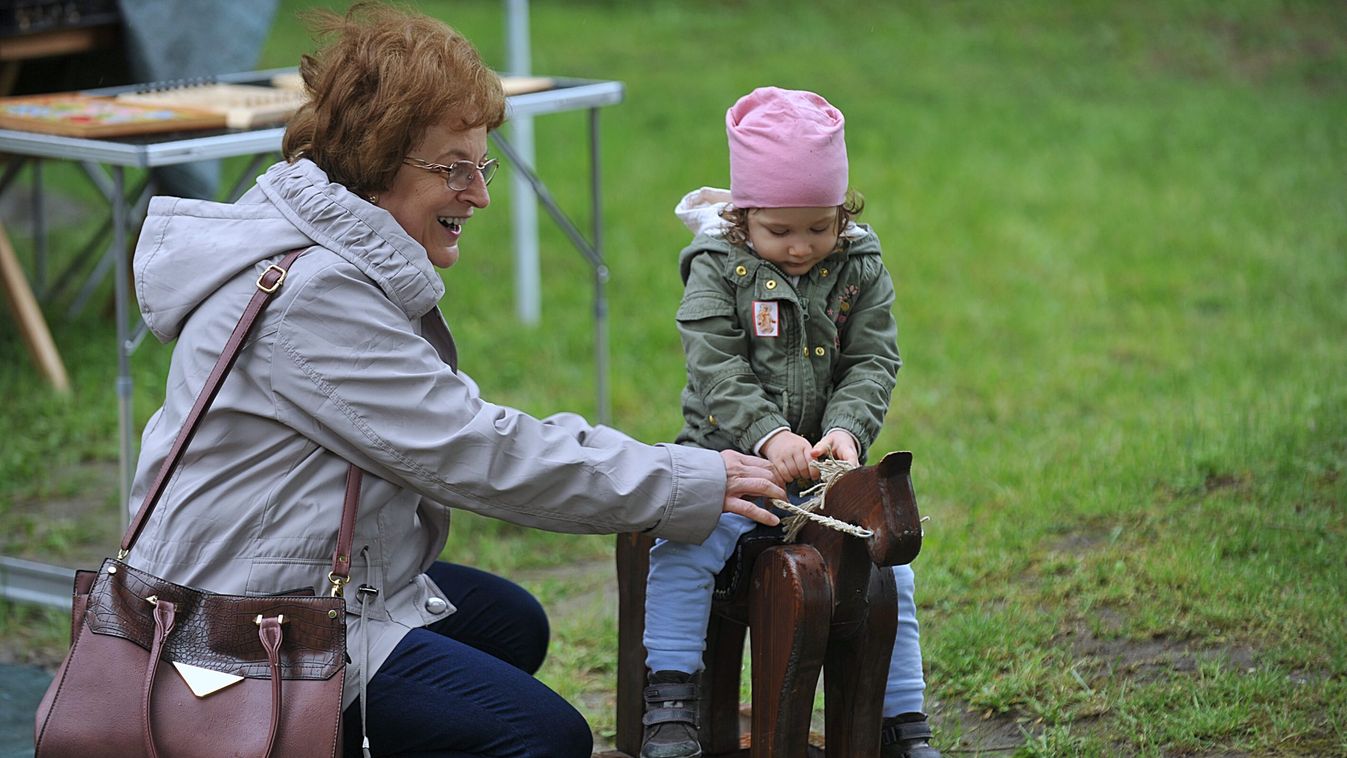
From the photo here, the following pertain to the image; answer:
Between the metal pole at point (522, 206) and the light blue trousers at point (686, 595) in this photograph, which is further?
the metal pole at point (522, 206)

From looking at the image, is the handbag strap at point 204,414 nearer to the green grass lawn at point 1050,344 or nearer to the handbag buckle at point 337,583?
the handbag buckle at point 337,583

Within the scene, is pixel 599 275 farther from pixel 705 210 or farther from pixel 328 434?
pixel 328 434

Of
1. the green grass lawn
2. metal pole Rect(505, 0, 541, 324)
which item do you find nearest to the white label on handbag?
the green grass lawn

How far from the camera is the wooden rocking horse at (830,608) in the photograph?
231 centimetres

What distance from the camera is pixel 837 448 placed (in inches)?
102

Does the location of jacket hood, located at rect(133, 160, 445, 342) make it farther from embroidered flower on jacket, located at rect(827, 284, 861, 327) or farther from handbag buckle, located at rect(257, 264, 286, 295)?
embroidered flower on jacket, located at rect(827, 284, 861, 327)

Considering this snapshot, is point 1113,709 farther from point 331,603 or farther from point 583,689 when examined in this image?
point 331,603

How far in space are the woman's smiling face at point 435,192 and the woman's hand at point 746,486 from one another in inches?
23.3

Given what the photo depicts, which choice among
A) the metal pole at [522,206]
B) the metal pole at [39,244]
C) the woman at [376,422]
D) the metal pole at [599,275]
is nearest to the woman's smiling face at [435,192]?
the woman at [376,422]

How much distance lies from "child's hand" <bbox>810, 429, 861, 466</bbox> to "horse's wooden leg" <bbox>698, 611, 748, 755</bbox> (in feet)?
1.45

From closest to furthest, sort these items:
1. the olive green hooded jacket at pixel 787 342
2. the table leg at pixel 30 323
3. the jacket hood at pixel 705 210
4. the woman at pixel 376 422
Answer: the woman at pixel 376 422
the olive green hooded jacket at pixel 787 342
the jacket hood at pixel 705 210
the table leg at pixel 30 323

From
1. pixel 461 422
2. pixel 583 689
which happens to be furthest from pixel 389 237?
pixel 583 689

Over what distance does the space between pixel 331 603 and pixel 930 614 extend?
6.31 feet

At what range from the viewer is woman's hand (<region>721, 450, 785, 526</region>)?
245 centimetres
